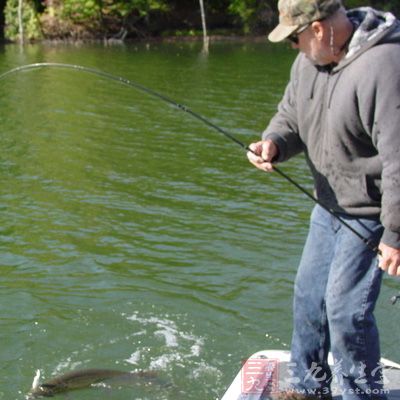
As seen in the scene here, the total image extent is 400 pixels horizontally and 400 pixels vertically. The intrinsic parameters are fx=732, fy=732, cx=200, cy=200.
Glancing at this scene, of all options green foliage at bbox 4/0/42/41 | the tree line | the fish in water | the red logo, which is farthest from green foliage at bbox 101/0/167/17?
the red logo

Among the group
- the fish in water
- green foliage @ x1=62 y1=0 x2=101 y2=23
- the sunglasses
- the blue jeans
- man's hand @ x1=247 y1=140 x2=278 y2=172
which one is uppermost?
green foliage @ x1=62 y1=0 x2=101 y2=23

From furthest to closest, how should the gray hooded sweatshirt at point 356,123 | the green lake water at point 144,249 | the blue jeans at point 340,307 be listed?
the green lake water at point 144,249 → the blue jeans at point 340,307 → the gray hooded sweatshirt at point 356,123

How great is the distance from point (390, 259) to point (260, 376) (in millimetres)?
1465

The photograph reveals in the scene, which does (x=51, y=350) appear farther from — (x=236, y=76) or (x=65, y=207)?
(x=236, y=76)

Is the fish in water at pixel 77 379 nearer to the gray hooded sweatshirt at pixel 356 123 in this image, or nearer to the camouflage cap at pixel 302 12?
the gray hooded sweatshirt at pixel 356 123

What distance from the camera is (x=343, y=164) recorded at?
406 cm

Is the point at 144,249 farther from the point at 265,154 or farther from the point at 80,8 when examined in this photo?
the point at 80,8

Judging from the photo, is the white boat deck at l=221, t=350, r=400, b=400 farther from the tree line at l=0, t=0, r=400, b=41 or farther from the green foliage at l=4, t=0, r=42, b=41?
the green foliage at l=4, t=0, r=42, b=41

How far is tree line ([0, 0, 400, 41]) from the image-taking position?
48062mm

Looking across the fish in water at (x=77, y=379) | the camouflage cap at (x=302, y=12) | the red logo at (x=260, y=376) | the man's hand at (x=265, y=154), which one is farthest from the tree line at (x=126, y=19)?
the camouflage cap at (x=302, y=12)

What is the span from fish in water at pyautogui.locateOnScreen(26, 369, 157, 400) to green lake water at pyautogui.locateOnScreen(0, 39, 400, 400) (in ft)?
0.35

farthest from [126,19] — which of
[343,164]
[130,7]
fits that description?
[343,164]

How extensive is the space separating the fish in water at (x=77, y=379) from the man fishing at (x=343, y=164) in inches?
68.9

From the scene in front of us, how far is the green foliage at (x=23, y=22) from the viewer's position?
156 ft
